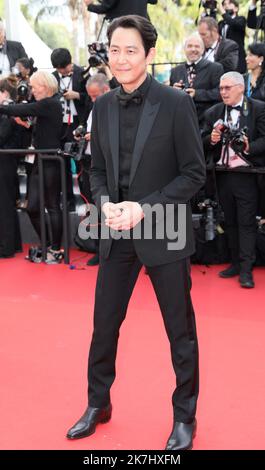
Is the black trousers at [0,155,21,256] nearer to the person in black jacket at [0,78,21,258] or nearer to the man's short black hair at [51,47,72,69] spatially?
the person in black jacket at [0,78,21,258]

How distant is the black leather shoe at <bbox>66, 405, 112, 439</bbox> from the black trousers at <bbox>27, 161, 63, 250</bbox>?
333 centimetres

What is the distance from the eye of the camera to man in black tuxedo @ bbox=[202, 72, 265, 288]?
15.9 feet

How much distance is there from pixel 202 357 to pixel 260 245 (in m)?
2.12

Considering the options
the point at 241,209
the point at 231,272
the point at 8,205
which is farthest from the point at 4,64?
the point at 231,272

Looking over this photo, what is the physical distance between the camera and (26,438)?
266cm

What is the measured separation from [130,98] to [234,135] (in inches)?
106

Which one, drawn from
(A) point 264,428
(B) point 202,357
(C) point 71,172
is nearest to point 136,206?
(A) point 264,428

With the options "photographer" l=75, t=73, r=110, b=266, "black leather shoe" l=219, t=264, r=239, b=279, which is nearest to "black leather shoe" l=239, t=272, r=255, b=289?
"black leather shoe" l=219, t=264, r=239, b=279

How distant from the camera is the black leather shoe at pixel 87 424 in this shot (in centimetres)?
263

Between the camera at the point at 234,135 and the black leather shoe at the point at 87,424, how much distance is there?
2.80 m


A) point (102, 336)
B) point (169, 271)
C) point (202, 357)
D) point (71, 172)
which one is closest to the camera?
point (169, 271)

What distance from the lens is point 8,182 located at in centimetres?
600

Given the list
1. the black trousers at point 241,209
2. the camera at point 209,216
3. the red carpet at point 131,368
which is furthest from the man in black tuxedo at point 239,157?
the red carpet at point 131,368
